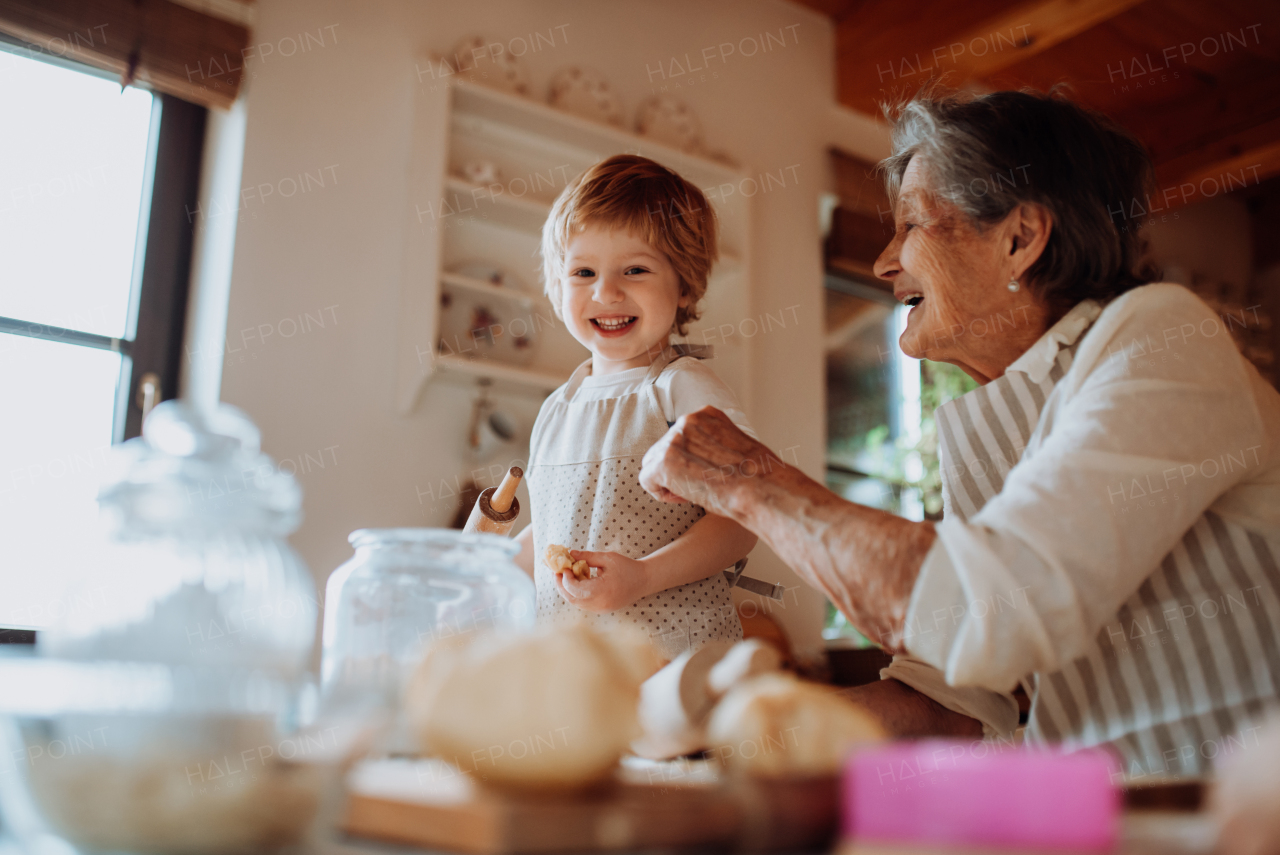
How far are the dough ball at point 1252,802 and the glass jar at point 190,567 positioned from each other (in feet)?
1.29

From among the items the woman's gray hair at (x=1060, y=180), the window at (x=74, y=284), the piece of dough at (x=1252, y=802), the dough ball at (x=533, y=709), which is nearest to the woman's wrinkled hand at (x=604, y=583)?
the woman's gray hair at (x=1060, y=180)

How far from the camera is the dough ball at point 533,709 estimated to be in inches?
16.3

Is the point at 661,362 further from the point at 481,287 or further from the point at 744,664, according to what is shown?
the point at 481,287

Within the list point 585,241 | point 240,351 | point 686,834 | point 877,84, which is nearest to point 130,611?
point 686,834

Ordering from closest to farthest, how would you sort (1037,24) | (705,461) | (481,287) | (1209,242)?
(705,461) → (481,287) → (1037,24) → (1209,242)

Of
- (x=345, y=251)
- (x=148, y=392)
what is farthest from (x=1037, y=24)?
(x=148, y=392)

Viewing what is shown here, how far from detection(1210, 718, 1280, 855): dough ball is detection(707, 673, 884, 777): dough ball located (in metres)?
0.14

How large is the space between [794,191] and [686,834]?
3.71 m

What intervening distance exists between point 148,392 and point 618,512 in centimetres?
168

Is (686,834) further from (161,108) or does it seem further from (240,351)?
(161,108)

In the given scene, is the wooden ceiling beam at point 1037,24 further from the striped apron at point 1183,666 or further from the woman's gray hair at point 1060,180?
the striped apron at point 1183,666

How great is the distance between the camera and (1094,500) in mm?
753

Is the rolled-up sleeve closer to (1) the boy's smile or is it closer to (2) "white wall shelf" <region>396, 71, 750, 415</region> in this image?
(1) the boy's smile

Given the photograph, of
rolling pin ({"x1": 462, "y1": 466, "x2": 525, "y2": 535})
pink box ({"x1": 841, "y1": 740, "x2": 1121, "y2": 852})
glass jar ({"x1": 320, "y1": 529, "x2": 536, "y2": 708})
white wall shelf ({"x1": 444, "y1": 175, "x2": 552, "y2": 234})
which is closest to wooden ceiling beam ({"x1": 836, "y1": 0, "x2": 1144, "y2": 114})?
white wall shelf ({"x1": 444, "y1": 175, "x2": 552, "y2": 234})
